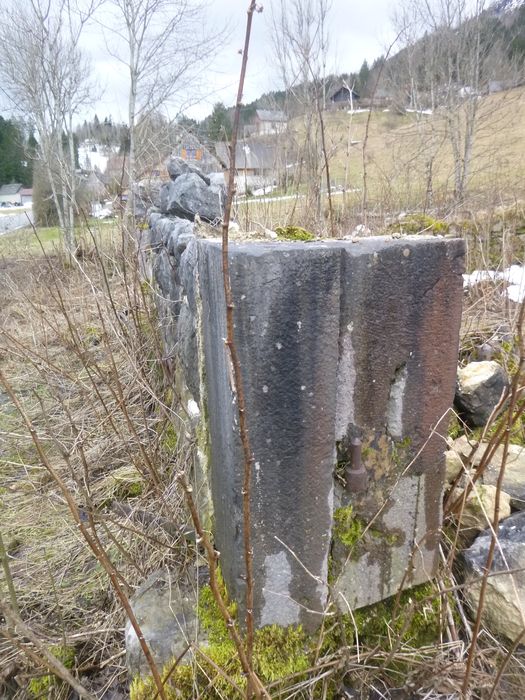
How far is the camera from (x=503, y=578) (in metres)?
1.29

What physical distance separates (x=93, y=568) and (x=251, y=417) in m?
1.42

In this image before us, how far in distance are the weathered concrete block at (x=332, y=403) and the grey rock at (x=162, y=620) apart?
196 mm

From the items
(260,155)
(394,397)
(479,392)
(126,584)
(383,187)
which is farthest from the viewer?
(383,187)

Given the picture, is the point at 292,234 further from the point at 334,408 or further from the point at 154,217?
the point at 154,217

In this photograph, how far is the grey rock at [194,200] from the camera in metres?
3.19

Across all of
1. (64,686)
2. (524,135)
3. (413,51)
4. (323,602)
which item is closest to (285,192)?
(323,602)

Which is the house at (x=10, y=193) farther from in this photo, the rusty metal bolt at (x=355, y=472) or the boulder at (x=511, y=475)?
the rusty metal bolt at (x=355, y=472)

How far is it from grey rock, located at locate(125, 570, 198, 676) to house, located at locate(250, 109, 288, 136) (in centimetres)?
353

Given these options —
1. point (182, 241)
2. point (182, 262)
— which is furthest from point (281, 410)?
point (182, 241)

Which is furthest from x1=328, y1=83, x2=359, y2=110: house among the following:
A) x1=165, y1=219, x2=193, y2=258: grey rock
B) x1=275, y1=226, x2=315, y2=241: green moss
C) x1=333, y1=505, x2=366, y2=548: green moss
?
x1=333, y1=505, x2=366, y2=548: green moss

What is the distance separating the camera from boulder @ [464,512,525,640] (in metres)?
1.24

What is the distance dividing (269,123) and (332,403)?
422 centimetres

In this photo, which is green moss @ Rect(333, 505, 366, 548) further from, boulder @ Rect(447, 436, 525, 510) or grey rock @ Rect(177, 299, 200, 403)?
grey rock @ Rect(177, 299, 200, 403)

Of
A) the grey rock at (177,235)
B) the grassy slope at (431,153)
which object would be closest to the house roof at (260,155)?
the grassy slope at (431,153)
